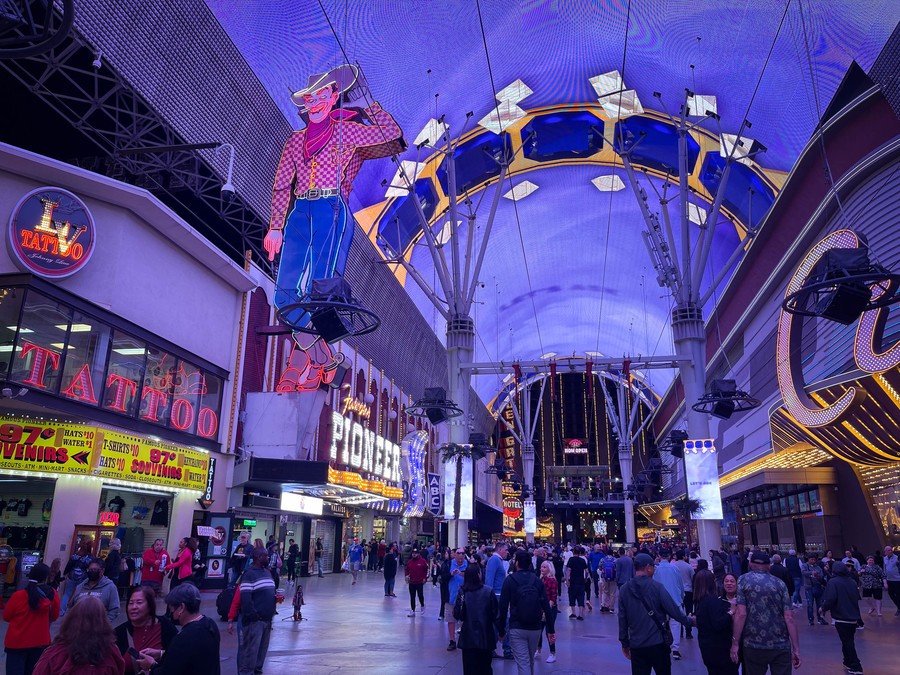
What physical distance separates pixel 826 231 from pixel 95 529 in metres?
20.2

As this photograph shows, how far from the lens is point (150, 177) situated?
18.1 m

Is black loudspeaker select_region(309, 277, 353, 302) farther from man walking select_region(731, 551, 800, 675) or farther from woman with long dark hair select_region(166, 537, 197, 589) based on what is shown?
man walking select_region(731, 551, 800, 675)

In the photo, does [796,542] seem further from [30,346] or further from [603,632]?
[30,346]

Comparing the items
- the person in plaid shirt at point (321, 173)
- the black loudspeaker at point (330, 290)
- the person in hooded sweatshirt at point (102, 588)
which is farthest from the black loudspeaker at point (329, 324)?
the person in plaid shirt at point (321, 173)

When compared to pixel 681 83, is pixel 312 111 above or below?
below

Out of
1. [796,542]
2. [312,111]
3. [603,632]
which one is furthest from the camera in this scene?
[796,542]

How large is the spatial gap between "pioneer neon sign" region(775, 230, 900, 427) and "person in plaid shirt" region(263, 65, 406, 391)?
11.6 meters

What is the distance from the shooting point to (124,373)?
617 inches

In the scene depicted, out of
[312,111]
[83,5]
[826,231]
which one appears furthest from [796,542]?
[83,5]

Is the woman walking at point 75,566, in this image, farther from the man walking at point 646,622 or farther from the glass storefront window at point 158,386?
the man walking at point 646,622

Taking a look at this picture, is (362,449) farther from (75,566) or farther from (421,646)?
(421,646)

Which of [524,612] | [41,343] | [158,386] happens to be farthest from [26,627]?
[158,386]

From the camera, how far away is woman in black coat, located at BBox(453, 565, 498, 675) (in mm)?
6477

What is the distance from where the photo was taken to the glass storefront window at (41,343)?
12.9m
